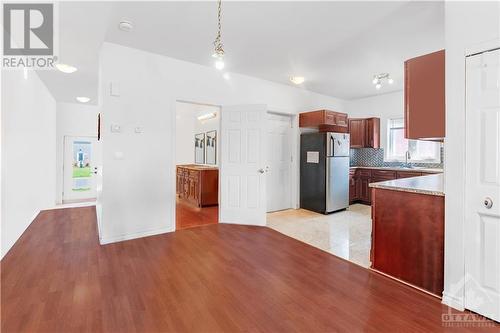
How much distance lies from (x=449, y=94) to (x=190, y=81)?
3.39m

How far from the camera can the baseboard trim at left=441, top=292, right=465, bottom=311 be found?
6.15ft

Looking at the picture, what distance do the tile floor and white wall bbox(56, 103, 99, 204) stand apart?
5.81 metres

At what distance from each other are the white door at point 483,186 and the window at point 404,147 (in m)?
4.28

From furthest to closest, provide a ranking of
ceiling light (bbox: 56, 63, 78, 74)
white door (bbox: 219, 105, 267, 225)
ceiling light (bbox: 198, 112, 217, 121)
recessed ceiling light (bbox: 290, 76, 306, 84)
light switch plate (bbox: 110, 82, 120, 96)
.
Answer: ceiling light (bbox: 198, 112, 217, 121) → recessed ceiling light (bbox: 290, 76, 306, 84) → white door (bbox: 219, 105, 267, 225) → ceiling light (bbox: 56, 63, 78, 74) → light switch plate (bbox: 110, 82, 120, 96)

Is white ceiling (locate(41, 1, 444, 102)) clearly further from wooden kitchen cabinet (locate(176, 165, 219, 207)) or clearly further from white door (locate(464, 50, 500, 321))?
wooden kitchen cabinet (locate(176, 165, 219, 207))

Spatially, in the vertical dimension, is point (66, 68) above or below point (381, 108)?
above

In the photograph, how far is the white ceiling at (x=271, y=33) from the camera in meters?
2.56

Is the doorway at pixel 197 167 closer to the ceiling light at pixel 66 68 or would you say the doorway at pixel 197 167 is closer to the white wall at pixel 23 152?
the ceiling light at pixel 66 68

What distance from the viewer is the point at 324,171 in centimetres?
502

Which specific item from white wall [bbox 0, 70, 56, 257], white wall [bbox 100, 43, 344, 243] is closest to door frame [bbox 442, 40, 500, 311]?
white wall [bbox 100, 43, 344, 243]

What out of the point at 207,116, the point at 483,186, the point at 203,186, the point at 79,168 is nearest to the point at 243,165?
the point at 203,186

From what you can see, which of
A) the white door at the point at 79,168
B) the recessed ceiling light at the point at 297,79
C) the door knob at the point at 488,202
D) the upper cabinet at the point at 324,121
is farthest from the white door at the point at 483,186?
the white door at the point at 79,168

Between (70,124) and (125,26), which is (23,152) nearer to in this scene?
(125,26)

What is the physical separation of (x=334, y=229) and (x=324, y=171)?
1374mm
